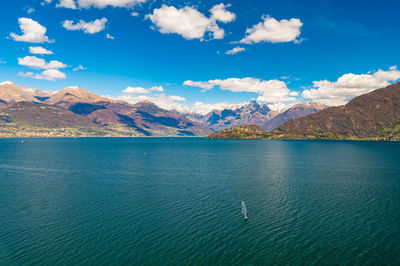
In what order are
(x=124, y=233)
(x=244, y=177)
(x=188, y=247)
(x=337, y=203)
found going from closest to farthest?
(x=188, y=247) < (x=124, y=233) < (x=337, y=203) < (x=244, y=177)

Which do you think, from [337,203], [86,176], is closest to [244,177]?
[337,203]

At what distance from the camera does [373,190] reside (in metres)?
89.3

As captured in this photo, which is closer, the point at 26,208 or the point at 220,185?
the point at 26,208

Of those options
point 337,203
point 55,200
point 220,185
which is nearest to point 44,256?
point 55,200

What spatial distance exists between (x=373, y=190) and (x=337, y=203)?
89.2 ft

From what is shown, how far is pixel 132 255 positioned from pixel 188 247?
9.76 m

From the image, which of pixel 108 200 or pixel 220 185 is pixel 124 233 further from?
pixel 220 185

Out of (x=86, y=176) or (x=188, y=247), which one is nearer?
(x=188, y=247)

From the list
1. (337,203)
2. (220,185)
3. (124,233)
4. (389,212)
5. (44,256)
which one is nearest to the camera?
(44,256)

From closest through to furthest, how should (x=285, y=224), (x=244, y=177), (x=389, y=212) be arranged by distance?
1. (x=285, y=224)
2. (x=389, y=212)
3. (x=244, y=177)

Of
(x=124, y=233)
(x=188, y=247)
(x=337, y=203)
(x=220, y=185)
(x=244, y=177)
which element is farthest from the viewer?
(x=244, y=177)

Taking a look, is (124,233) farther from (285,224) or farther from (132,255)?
(285,224)

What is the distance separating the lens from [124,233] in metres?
51.2

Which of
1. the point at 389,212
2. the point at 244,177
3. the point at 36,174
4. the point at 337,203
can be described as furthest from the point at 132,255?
the point at 36,174
